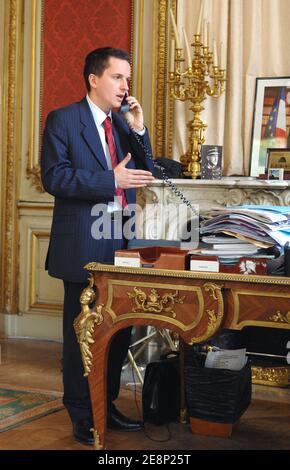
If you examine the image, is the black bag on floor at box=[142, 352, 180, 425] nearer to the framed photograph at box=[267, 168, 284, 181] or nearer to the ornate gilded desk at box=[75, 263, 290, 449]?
the ornate gilded desk at box=[75, 263, 290, 449]

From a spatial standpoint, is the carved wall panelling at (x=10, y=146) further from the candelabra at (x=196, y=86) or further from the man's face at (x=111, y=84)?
the man's face at (x=111, y=84)

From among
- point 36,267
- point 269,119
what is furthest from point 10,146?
point 269,119

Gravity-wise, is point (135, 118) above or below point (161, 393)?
above

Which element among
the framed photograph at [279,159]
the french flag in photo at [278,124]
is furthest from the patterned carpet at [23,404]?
the french flag in photo at [278,124]

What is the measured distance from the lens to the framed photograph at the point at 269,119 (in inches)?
183

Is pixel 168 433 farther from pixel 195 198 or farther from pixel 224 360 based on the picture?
pixel 195 198

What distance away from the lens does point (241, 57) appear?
477 centimetres

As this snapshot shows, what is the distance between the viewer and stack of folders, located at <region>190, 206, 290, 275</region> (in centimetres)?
265

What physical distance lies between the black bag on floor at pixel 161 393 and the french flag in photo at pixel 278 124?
5.80 feet

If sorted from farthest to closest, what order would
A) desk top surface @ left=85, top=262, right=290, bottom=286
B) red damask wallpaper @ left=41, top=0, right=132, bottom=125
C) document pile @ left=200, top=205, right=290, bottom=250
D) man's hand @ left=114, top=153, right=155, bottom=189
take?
1. red damask wallpaper @ left=41, top=0, right=132, bottom=125
2. man's hand @ left=114, top=153, right=155, bottom=189
3. document pile @ left=200, top=205, right=290, bottom=250
4. desk top surface @ left=85, top=262, right=290, bottom=286

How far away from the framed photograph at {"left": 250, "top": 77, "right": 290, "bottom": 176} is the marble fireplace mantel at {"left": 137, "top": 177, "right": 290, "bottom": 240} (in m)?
0.22

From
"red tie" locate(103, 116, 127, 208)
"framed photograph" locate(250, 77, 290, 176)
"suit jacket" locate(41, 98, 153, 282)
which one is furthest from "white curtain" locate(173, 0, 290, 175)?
"suit jacket" locate(41, 98, 153, 282)

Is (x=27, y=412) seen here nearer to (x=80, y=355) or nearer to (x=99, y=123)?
(x=80, y=355)

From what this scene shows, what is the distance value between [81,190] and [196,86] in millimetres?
1888
